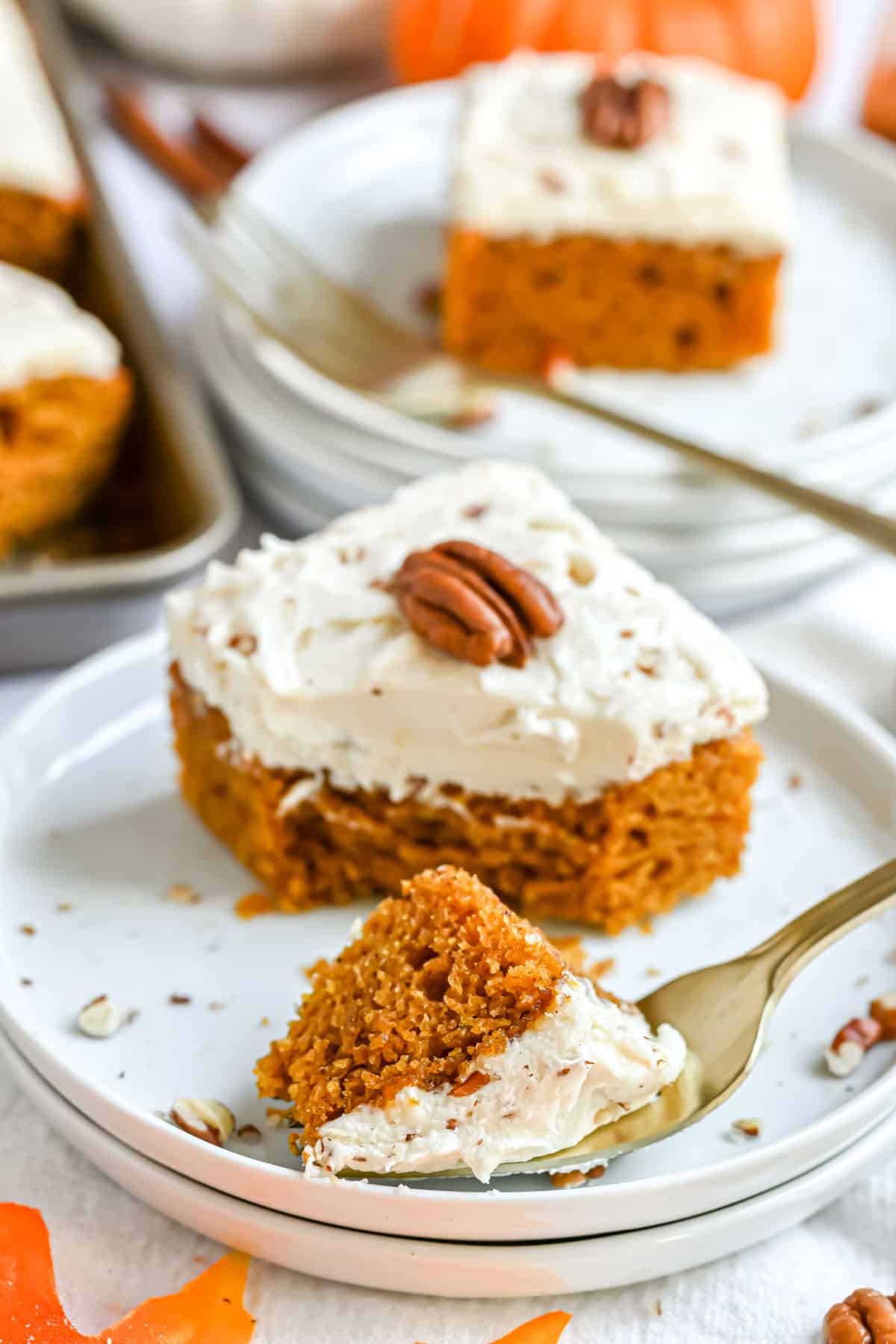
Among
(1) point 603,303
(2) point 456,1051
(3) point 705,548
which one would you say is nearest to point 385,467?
(3) point 705,548

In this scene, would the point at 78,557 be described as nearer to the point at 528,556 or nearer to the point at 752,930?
the point at 528,556

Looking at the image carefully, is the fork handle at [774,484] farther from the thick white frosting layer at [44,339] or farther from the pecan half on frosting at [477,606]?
the thick white frosting layer at [44,339]

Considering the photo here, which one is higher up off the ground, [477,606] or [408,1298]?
[477,606]

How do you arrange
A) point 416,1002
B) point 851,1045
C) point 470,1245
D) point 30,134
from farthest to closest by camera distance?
point 30,134 < point 851,1045 < point 416,1002 < point 470,1245

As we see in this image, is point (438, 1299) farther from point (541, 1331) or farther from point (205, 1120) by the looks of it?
point (205, 1120)

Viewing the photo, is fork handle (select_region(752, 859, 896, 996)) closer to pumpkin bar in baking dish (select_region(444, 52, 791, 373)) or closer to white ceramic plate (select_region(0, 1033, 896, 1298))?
white ceramic plate (select_region(0, 1033, 896, 1298))
